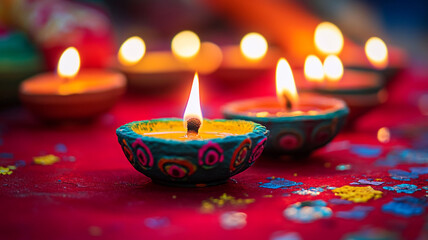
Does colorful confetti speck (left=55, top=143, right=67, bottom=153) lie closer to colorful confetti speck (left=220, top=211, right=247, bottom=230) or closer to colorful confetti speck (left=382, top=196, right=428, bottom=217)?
colorful confetti speck (left=220, top=211, right=247, bottom=230)

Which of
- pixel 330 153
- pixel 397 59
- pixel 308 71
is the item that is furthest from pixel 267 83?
pixel 330 153

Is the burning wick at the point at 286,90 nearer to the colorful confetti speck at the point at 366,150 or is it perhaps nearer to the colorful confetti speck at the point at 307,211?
the colorful confetti speck at the point at 366,150

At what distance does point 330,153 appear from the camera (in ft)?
5.11

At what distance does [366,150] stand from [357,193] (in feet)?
1.50

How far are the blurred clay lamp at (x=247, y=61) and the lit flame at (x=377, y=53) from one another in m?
0.43

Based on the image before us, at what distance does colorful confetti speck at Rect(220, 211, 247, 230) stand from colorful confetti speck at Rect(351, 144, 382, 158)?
0.62m

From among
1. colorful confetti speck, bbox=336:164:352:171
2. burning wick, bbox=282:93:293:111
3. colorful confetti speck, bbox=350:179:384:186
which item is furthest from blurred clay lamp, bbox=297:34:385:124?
colorful confetti speck, bbox=350:179:384:186

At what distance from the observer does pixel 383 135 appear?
179 cm

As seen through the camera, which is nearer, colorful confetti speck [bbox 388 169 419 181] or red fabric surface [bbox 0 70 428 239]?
red fabric surface [bbox 0 70 428 239]

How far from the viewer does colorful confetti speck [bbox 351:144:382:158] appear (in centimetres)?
154

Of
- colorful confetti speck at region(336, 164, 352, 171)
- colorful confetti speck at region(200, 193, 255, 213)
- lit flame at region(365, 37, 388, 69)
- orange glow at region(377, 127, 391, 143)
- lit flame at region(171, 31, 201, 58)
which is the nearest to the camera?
colorful confetti speck at region(200, 193, 255, 213)

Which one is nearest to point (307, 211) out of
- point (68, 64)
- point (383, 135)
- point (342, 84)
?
point (383, 135)

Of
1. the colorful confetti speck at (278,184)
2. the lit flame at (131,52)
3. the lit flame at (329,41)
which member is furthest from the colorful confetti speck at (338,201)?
the lit flame at (329,41)

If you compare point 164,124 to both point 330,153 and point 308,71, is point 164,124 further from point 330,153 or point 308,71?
point 308,71
